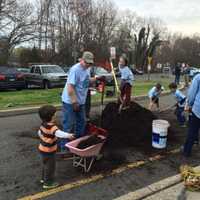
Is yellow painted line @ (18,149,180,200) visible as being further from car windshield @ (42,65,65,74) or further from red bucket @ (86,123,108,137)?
car windshield @ (42,65,65,74)

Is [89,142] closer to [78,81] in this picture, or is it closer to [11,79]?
[78,81]

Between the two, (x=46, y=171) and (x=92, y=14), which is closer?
(x=46, y=171)

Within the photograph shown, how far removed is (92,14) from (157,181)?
4501 cm

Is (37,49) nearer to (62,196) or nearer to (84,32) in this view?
(84,32)

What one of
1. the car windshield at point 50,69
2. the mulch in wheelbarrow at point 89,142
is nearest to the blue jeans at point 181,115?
the mulch in wheelbarrow at point 89,142

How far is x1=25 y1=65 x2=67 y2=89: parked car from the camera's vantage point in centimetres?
2038

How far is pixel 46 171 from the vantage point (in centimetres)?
471

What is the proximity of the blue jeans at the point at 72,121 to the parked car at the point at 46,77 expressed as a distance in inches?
563

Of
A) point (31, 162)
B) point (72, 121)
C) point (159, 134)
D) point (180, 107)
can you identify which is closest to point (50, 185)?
point (31, 162)

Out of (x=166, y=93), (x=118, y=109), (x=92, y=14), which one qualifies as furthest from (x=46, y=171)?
(x=92, y=14)

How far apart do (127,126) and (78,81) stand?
2119mm

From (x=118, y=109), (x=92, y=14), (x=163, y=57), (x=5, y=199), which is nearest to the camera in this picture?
(x=5, y=199)

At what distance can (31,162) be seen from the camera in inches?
228

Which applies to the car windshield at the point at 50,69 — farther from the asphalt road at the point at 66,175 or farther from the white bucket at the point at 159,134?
the white bucket at the point at 159,134
